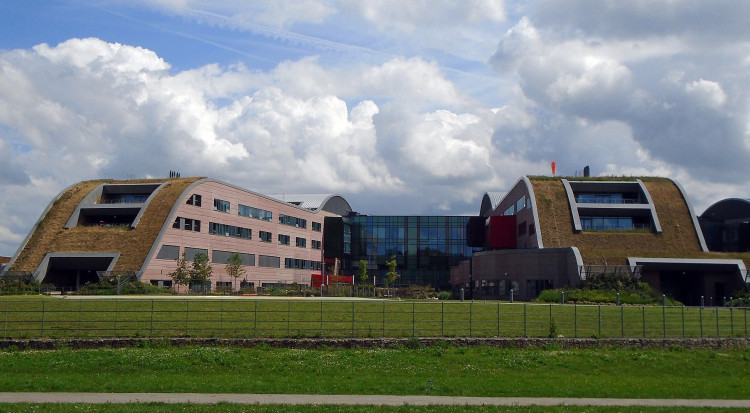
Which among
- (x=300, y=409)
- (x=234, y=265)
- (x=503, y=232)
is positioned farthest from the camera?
(x=503, y=232)

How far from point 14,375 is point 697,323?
99.6 feet

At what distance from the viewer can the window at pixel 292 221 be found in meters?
107

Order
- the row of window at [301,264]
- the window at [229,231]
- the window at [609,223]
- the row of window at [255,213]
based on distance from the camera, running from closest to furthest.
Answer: the window at [609,223], the row of window at [255,213], the window at [229,231], the row of window at [301,264]

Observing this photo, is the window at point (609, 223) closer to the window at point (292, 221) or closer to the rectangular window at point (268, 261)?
the rectangular window at point (268, 261)

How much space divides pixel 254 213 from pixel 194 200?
14.2 meters

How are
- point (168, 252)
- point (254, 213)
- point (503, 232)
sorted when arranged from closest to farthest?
point (168, 252)
point (503, 232)
point (254, 213)

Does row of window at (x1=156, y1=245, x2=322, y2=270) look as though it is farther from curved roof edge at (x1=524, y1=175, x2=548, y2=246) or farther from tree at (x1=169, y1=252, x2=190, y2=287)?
curved roof edge at (x1=524, y1=175, x2=548, y2=246)

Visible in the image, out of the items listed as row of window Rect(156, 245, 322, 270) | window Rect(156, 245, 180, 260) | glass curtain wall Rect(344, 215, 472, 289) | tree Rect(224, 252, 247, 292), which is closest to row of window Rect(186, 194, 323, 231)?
row of window Rect(156, 245, 322, 270)

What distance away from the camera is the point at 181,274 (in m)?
77.9

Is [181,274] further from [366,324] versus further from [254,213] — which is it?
[366,324]

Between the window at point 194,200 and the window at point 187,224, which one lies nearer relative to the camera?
the window at point 187,224

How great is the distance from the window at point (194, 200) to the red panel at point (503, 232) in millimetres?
38131

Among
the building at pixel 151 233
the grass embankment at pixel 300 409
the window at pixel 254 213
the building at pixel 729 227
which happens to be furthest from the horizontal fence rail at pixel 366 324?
the building at pixel 729 227

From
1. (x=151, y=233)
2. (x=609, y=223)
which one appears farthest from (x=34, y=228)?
(x=609, y=223)
